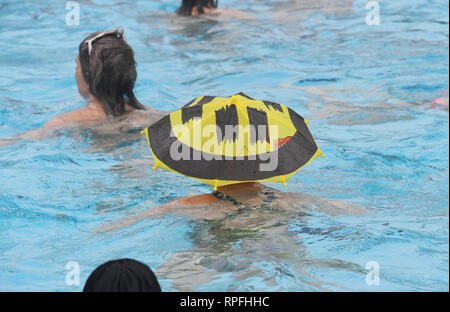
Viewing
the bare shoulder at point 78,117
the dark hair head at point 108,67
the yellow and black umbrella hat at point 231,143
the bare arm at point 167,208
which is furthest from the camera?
the bare shoulder at point 78,117

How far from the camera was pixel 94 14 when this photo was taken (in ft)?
35.6

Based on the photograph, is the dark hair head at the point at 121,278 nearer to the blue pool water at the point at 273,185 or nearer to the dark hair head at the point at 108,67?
the blue pool water at the point at 273,185

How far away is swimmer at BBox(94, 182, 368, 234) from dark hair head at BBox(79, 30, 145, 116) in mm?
1656

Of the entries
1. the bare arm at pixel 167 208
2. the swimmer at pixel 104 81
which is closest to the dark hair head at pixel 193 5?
the swimmer at pixel 104 81

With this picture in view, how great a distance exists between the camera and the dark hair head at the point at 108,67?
18.0ft

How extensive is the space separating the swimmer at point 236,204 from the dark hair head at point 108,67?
1.66 meters

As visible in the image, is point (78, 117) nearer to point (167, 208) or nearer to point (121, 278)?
point (167, 208)

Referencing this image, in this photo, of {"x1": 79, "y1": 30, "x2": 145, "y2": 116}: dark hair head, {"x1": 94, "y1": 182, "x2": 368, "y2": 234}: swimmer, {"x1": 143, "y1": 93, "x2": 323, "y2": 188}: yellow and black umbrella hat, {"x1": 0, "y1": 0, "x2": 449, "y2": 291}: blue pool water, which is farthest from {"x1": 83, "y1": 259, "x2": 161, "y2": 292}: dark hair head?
{"x1": 79, "y1": 30, "x2": 145, "y2": 116}: dark hair head

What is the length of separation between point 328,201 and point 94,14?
24.8 feet

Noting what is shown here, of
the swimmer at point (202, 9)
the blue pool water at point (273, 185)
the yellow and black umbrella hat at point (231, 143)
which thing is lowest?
the blue pool water at point (273, 185)

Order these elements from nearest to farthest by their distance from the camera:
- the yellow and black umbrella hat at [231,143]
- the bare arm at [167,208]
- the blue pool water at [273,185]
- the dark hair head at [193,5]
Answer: the yellow and black umbrella hat at [231,143], the blue pool water at [273,185], the bare arm at [167,208], the dark hair head at [193,5]

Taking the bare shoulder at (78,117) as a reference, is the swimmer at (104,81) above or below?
above

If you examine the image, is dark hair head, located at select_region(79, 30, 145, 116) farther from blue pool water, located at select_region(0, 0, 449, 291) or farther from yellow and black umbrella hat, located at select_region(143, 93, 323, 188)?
yellow and black umbrella hat, located at select_region(143, 93, 323, 188)
